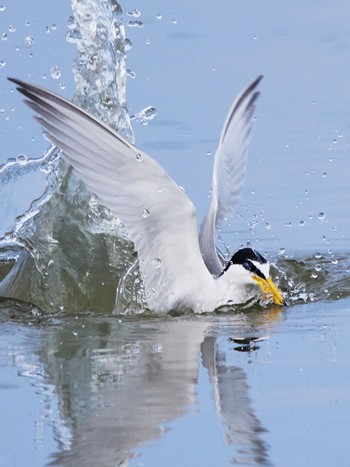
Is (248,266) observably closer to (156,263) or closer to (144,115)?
(156,263)

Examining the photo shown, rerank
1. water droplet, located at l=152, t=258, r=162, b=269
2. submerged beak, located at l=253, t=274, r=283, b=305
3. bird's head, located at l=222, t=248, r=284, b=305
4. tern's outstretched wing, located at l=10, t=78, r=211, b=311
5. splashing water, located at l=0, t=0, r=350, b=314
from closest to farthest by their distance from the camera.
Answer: tern's outstretched wing, located at l=10, t=78, r=211, b=311 → water droplet, located at l=152, t=258, r=162, b=269 → submerged beak, located at l=253, t=274, r=283, b=305 → bird's head, located at l=222, t=248, r=284, b=305 → splashing water, located at l=0, t=0, r=350, b=314

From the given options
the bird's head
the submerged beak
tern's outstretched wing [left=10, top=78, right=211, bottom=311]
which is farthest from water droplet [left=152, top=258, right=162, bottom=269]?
the submerged beak

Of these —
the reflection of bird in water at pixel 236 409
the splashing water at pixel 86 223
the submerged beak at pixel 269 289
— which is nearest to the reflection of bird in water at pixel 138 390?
the reflection of bird in water at pixel 236 409

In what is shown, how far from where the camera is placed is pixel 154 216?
8.43m

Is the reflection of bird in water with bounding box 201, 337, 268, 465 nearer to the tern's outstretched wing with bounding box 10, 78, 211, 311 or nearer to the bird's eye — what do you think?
the tern's outstretched wing with bounding box 10, 78, 211, 311

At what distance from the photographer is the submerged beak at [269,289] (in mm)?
8867

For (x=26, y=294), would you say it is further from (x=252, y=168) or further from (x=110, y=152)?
(x=252, y=168)

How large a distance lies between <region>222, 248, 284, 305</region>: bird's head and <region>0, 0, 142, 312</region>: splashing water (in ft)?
3.90

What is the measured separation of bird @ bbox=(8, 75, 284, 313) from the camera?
8.12 metres

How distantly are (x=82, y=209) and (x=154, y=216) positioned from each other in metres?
2.12

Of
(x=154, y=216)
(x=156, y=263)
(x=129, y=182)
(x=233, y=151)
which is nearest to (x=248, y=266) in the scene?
(x=156, y=263)

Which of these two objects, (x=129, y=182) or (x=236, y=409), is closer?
(x=236, y=409)

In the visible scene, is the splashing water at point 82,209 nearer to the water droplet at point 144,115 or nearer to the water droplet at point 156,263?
the water droplet at point 144,115

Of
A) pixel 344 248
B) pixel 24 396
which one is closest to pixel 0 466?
pixel 24 396
